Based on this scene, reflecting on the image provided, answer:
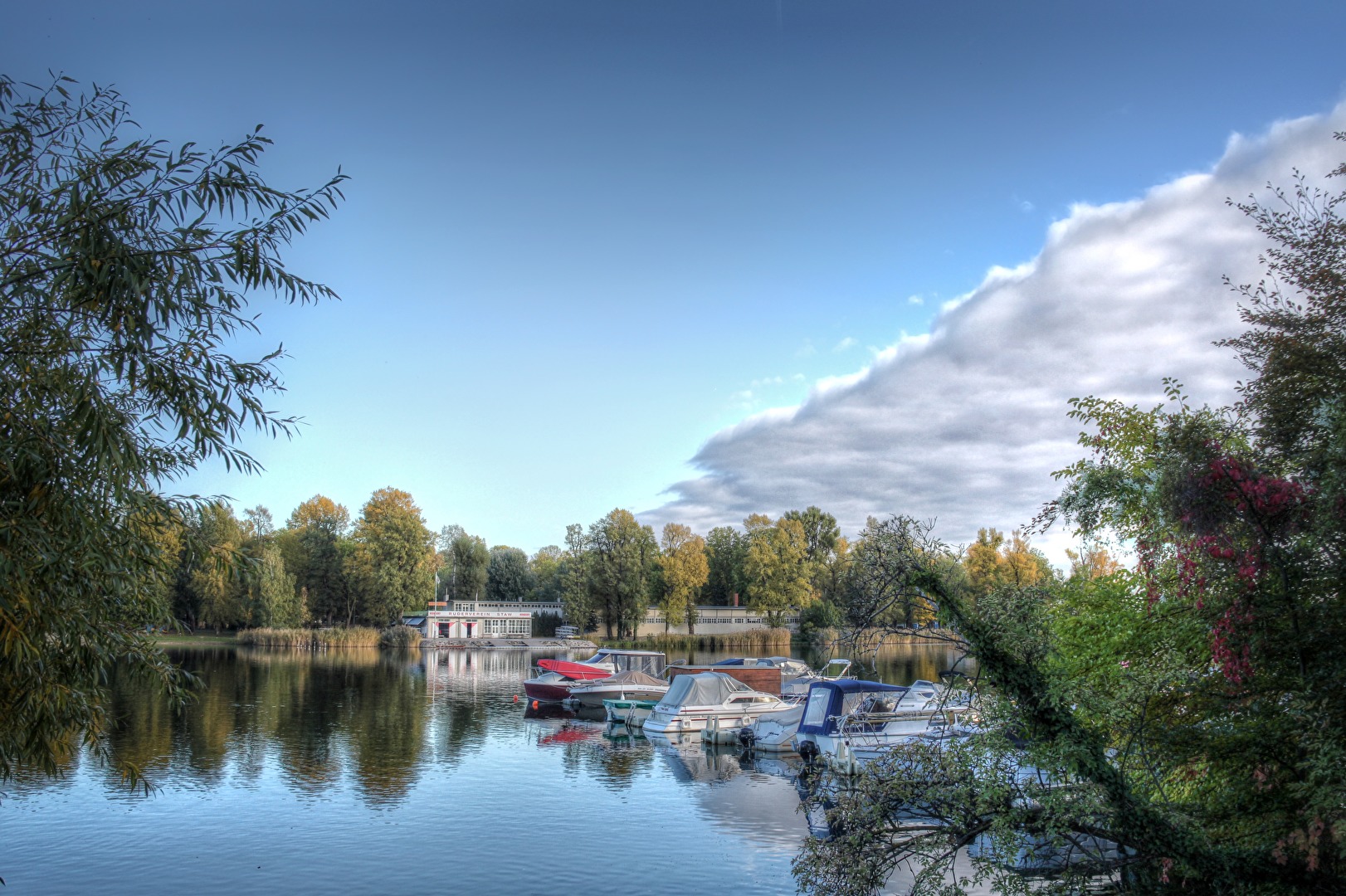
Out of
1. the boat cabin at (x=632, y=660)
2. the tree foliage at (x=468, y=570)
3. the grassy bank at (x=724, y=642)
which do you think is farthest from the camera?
the tree foliage at (x=468, y=570)

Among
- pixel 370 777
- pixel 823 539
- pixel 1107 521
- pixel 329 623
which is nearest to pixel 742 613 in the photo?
pixel 823 539

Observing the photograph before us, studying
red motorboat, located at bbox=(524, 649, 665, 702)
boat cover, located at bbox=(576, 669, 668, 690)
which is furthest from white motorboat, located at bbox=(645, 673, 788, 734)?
red motorboat, located at bbox=(524, 649, 665, 702)

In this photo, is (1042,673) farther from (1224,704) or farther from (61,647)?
(61,647)

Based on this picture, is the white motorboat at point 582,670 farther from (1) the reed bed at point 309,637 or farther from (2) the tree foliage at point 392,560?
(2) the tree foliage at point 392,560

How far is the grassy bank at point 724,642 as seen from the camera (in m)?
89.3

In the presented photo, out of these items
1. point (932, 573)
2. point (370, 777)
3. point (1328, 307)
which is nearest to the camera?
point (932, 573)

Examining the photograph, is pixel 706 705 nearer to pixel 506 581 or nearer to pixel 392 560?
pixel 392 560

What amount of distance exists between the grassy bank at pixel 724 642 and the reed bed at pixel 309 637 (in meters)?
23.3

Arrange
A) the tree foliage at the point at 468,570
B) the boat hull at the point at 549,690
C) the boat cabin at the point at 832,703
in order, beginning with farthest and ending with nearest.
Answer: the tree foliage at the point at 468,570
the boat hull at the point at 549,690
the boat cabin at the point at 832,703

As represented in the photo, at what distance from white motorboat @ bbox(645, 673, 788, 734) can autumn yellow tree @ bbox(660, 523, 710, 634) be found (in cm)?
6278

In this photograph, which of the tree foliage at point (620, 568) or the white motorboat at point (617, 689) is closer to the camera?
the white motorboat at point (617, 689)

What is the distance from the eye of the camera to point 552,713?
134ft

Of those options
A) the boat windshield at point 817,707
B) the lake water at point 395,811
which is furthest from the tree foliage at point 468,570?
the boat windshield at point 817,707

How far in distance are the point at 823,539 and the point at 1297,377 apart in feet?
356
